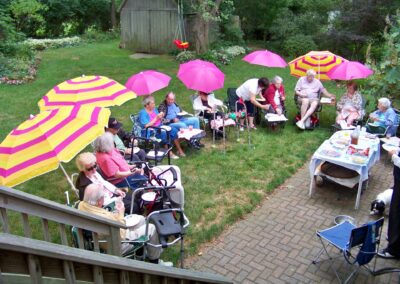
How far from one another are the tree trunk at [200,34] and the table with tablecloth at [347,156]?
10132mm

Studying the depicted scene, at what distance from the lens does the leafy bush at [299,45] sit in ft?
51.0

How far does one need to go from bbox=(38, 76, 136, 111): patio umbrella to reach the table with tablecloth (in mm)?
3262

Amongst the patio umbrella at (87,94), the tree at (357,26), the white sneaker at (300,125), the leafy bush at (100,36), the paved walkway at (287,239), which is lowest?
the paved walkway at (287,239)

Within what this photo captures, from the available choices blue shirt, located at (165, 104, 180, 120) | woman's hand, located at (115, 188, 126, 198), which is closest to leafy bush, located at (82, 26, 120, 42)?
blue shirt, located at (165, 104, 180, 120)

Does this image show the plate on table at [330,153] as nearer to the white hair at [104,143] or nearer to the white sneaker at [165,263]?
the white sneaker at [165,263]

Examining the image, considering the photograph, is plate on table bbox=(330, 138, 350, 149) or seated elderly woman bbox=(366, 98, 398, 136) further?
seated elderly woman bbox=(366, 98, 398, 136)

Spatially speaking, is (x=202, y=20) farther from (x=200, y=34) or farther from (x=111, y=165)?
(x=111, y=165)

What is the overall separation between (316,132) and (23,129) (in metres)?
6.33

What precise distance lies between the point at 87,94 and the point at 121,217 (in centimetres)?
258

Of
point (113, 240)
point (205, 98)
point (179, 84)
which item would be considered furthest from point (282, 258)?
point (179, 84)

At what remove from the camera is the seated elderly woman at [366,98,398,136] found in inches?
278

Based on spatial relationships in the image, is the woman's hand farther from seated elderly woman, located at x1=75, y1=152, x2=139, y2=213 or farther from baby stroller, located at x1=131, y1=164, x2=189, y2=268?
baby stroller, located at x1=131, y1=164, x2=189, y2=268

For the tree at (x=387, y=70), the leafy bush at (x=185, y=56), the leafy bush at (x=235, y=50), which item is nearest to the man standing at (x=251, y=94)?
the tree at (x=387, y=70)

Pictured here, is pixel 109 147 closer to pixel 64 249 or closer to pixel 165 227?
pixel 165 227
